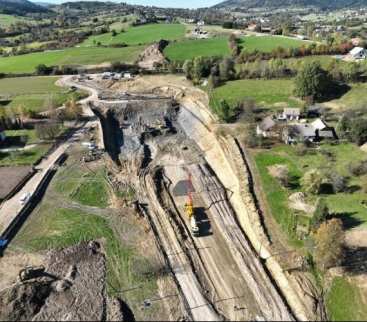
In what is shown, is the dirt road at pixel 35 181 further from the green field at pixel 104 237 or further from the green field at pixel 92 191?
the green field at pixel 92 191

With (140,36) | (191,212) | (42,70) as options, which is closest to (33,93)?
(42,70)

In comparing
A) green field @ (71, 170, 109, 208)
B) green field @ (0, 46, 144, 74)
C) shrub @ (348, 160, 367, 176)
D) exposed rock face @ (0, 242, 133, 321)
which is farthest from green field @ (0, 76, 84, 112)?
shrub @ (348, 160, 367, 176)

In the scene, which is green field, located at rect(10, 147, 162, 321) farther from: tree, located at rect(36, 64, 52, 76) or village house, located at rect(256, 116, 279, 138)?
tree, located at rect(36, 64, 52, 76)

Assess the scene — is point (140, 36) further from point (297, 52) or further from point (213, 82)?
point (213, 82)

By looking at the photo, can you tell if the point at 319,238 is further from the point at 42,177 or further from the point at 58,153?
the point at 58,153

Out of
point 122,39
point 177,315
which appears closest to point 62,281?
point 177,315

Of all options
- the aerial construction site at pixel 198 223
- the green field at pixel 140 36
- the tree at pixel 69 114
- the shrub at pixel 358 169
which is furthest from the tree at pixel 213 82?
the green field at pixel 140 36
